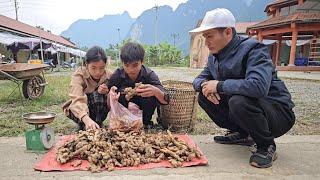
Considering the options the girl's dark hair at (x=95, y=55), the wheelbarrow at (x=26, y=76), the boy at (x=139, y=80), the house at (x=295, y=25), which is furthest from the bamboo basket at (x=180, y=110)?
the house at (x=295, y=25)

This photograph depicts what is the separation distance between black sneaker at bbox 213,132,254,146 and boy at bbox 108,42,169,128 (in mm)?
708

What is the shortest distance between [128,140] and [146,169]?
0.41 m

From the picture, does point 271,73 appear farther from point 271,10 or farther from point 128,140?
point 271,10

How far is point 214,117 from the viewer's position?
10.1 feet

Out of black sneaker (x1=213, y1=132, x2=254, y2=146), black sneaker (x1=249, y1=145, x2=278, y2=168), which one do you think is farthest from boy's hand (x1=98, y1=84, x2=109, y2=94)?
Result: black sneaker (x1=249, y1=145, x2=278, y2=168)

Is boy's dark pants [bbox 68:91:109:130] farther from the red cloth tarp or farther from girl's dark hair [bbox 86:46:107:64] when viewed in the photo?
the red cloth tarp

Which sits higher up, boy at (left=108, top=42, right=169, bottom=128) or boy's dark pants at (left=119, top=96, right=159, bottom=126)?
boy at (left=108, top=42, right=169, bottom=128)

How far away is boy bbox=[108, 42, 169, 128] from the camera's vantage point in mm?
3168

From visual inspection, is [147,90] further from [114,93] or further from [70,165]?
[70,165]

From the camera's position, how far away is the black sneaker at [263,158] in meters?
2.57

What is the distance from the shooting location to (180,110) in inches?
144

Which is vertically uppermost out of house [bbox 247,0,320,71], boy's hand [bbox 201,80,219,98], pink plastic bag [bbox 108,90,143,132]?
house [bbox 247,0,320,71]

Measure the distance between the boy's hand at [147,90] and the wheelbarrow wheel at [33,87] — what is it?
159 inches

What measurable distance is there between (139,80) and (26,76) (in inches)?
143
